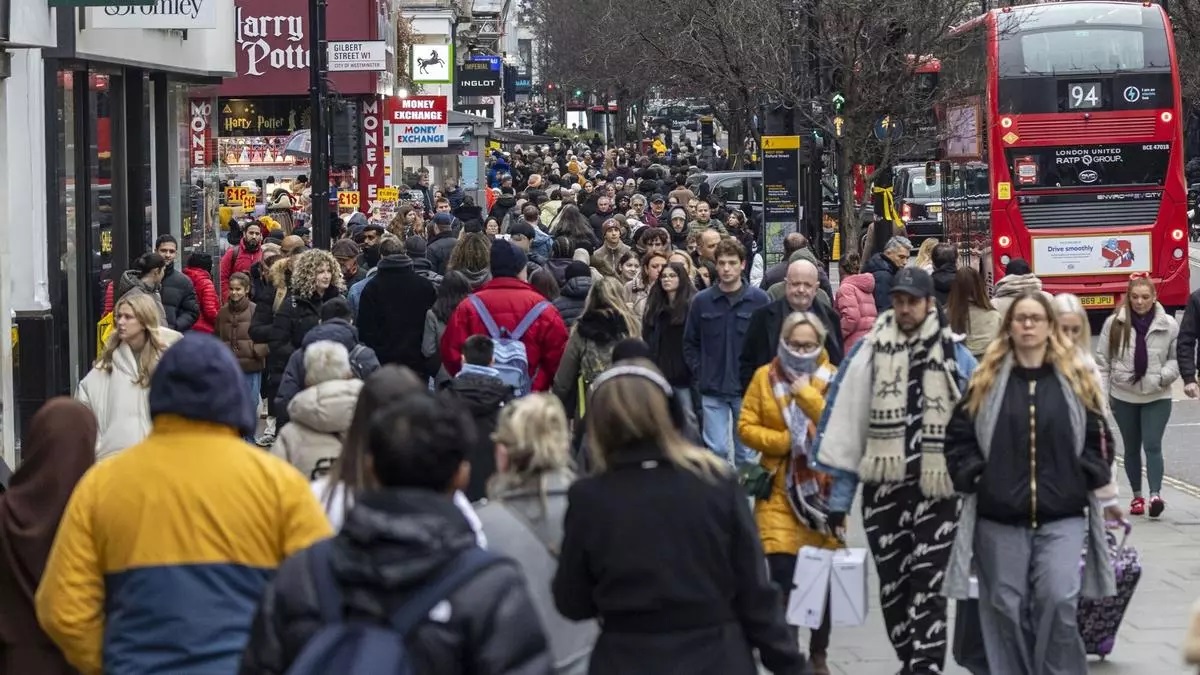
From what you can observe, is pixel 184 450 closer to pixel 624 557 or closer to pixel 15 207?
pixel 624 557

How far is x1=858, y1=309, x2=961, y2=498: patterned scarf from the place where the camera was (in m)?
7.75

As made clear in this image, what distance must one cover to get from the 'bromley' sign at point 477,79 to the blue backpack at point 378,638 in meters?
58.7

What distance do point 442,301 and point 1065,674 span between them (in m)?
5.90

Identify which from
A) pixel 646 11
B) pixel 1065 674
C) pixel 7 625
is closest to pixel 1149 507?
pixel 1065 674

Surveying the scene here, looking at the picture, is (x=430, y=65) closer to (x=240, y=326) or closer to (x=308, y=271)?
(x=240, y=326)

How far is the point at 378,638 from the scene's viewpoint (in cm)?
360

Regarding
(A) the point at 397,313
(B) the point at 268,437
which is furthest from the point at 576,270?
(B) the point at 268,437

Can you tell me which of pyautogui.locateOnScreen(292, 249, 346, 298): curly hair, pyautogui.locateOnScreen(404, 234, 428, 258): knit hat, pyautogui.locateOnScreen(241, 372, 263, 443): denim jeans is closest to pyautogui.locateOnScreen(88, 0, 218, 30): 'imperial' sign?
pyautogui.locateOnScreen(404, 234, 428, 258): knit hat

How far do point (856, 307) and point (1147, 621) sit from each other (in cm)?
394

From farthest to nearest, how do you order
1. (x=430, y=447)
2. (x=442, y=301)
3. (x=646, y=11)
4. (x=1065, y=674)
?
(x=646, y=11) < (x=442, y=301) < (x=1065, y=674) < (x=430, y=447)

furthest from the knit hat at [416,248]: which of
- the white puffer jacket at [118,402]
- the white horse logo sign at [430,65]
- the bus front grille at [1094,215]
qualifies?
the white horse logo sign at [430,65]

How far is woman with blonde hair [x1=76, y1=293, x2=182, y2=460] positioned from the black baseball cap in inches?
131

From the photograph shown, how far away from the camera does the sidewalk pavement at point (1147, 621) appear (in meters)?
8.63

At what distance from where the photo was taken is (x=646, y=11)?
45188mm
